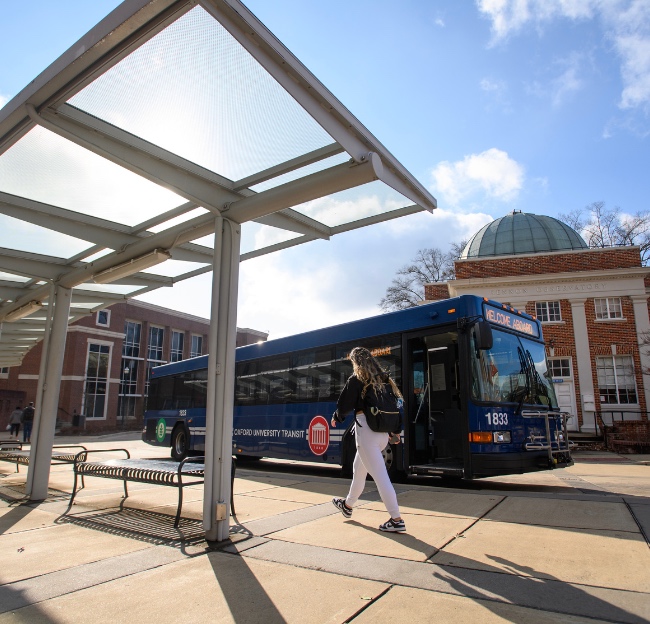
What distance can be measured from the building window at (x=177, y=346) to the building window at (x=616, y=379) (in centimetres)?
3783

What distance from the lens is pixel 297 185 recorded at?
4.61 m

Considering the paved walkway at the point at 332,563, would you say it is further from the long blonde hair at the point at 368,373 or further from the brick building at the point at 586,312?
the brick building at the point at 586,312

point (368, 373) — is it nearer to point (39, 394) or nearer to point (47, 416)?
point (47, 416)

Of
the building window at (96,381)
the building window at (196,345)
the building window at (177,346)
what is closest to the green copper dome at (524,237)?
the building window at (96,381)

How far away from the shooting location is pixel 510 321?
28.6 ft

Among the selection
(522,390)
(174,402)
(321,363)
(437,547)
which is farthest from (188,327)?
(437,547)

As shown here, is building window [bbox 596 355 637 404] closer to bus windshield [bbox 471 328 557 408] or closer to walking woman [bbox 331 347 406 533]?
bus windshield [bbox 471 328 557 408]

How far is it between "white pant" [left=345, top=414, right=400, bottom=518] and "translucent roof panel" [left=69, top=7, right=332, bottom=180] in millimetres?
2766

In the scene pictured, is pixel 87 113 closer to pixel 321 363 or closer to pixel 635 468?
pixel 321 363

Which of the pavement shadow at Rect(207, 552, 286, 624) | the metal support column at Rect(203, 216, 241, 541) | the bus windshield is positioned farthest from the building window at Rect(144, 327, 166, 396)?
the pavement shadow at Rect(207, 552, 286, 624)

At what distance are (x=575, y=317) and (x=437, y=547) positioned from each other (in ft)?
76.1

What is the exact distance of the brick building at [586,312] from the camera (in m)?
23.0

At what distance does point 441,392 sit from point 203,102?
6.19 metres

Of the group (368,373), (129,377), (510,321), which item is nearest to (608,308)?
(510,321)
